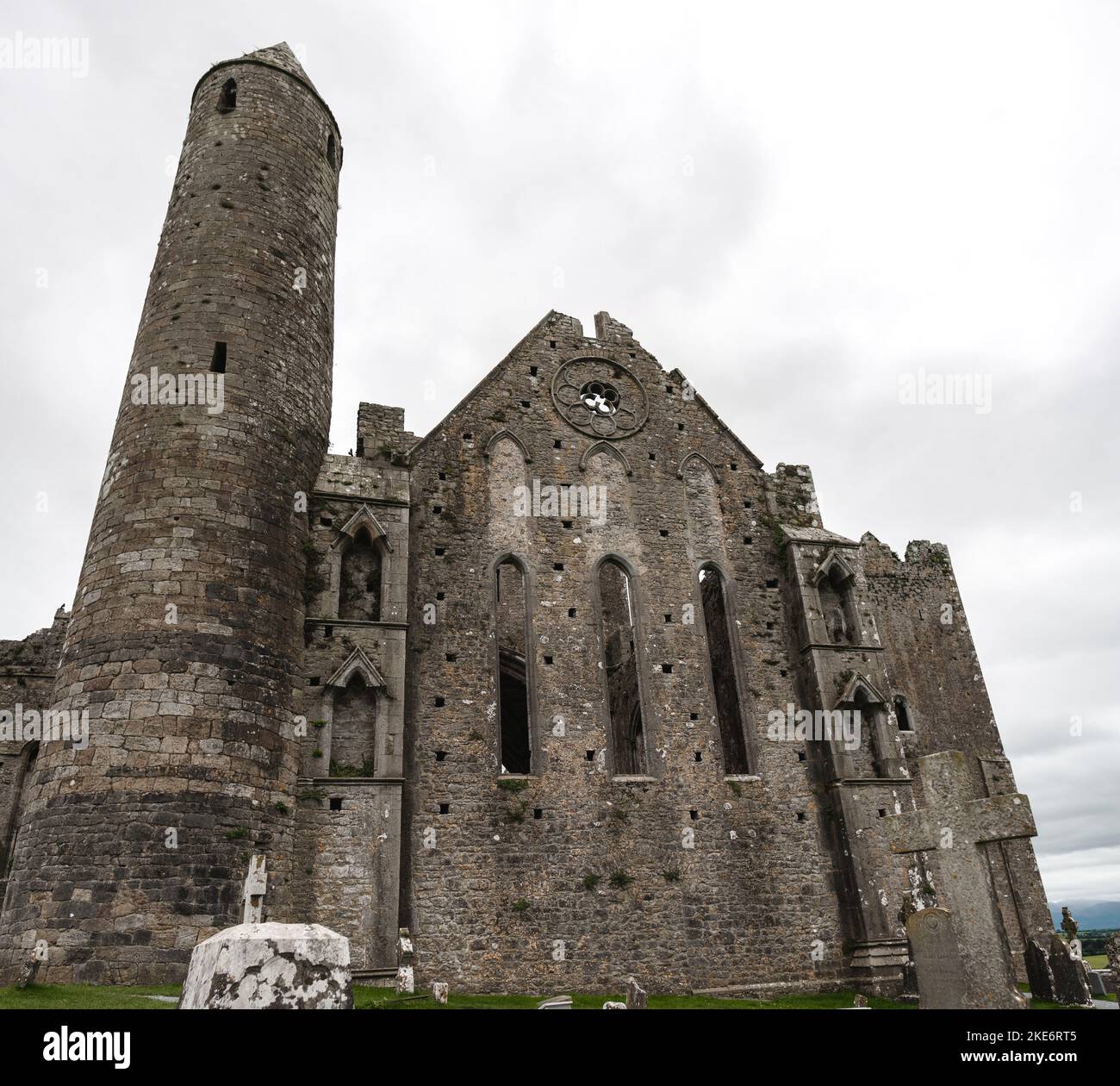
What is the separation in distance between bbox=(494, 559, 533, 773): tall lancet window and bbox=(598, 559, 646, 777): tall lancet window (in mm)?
2012

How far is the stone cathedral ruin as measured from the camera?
1016 centimetres

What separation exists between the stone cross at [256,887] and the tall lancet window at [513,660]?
220 inches

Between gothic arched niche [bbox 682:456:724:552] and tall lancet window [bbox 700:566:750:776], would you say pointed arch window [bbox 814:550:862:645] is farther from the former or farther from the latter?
gothic arched niche [bbox 682:456:724:552]

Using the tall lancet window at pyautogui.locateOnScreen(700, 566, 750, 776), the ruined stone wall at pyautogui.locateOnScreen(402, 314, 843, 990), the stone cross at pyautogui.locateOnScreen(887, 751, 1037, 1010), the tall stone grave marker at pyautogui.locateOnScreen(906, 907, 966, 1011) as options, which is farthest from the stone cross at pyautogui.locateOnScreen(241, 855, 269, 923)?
the tall lancet window at pyautogui.locateOnScreen(700, 566, 750, 776)

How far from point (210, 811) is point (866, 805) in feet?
34.2

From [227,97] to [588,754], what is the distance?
13697 millimetres

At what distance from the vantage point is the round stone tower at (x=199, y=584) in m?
9.41

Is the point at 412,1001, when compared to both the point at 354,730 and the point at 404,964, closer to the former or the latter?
the point at 404,964

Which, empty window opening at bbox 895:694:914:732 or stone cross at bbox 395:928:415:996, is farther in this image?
empty window opening at bbox 895:694:914:732

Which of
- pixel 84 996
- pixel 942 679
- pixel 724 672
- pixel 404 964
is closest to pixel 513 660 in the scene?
pixel 724 672

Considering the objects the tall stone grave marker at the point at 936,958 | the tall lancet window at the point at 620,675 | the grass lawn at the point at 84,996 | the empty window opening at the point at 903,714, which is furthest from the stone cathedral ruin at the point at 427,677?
the tall lancet window at the point at 620,675

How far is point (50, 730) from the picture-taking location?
10.3m

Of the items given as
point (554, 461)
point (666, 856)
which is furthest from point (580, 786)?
point (554, 461)
